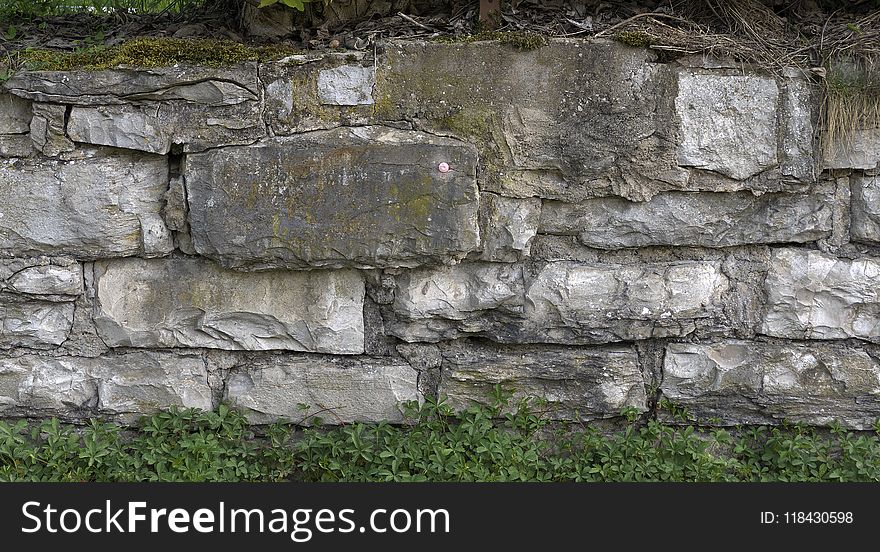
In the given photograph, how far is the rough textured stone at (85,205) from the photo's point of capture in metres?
2.89

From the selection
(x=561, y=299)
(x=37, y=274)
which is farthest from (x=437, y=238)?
(x=37, y=274)

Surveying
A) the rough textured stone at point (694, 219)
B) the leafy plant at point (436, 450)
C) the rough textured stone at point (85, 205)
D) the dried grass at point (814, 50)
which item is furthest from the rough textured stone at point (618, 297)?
the rough textured stone at point (85, 205)

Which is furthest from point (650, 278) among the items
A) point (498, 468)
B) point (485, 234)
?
point (498, 468)

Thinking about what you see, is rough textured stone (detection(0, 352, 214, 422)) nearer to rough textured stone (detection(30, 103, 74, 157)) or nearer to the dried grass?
rough textured stone (detection(30, 103, 74, 157))

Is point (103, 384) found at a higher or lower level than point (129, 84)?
lower

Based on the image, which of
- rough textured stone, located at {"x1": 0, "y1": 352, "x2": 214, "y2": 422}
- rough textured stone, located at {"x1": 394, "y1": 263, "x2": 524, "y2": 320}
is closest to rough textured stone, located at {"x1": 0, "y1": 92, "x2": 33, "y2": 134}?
rough textured stone, located at {"x1": 0, "y1": 352, "x2": 214, "y2": 422}

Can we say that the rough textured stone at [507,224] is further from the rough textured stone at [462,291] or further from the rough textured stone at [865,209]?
the rough textured stone at [865,209]

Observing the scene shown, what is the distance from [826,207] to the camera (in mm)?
3086

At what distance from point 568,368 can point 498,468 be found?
1.63 feet

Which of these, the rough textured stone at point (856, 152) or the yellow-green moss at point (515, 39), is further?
the rough textured stone at point (856, 152)

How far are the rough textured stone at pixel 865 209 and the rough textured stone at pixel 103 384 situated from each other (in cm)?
265

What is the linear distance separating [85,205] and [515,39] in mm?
1694

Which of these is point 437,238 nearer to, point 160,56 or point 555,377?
point 555,377

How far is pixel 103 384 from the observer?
10.2ft
